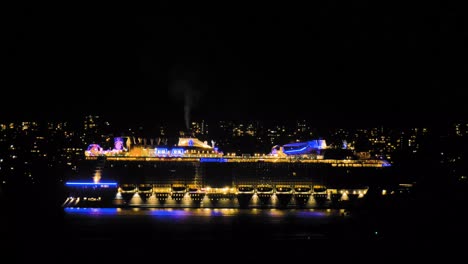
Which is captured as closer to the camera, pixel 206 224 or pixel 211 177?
pixel 206 224

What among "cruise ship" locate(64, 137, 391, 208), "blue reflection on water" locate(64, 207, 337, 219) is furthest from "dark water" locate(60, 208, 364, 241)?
"cruise ship" locate(64, 137, 391, 208)

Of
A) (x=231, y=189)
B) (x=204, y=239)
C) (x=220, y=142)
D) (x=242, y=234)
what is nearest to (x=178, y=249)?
(x=204, y=239)

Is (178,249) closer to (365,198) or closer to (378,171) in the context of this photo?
(365,198)

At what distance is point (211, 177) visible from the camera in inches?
1079

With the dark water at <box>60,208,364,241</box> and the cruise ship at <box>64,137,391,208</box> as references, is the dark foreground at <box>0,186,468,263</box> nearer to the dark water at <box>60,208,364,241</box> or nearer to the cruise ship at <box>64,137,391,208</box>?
the dark water at <box>60,208,364,241</box>

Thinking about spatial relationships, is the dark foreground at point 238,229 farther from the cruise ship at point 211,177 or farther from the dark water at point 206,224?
the cruise ship at point 211,177

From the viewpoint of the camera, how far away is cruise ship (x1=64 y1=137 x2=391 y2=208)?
84.3ft

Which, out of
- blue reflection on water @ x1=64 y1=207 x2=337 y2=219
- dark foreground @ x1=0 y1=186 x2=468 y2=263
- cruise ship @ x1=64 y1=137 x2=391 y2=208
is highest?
cruise ship @ x1=64 y1=137 x2=391 y2=208

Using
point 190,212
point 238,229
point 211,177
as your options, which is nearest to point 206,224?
point 238,229

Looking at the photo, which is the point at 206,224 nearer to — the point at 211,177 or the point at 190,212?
the point at 190,212

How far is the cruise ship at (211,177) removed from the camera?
2570 cm

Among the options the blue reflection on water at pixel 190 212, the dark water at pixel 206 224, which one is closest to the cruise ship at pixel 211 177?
the blue reflection on water at pixel 190 212

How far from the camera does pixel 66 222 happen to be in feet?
68.2

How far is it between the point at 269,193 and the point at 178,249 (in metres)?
10.5
